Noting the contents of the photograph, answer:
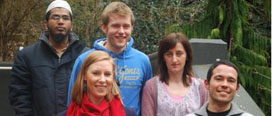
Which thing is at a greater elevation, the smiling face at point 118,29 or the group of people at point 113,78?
the smiling face at point 118,29

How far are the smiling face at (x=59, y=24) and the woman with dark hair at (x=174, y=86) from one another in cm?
95

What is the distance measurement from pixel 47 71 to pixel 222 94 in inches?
63.3

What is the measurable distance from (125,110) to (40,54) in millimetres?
1139

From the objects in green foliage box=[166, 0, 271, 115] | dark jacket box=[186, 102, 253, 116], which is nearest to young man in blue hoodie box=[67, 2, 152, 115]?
dark jacket box=[186, 102, 253, 116]

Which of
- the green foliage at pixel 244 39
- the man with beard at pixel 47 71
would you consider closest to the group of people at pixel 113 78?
the man with beard at pixel 47 71

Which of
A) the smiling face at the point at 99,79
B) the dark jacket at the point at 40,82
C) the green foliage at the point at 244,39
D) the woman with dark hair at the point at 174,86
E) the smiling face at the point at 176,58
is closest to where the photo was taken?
the smiling face at the point at 99,79

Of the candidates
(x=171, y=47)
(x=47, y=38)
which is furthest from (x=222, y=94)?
(x=47, y=38)

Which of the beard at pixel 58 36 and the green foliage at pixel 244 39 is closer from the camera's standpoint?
the beard at pixel 58 36

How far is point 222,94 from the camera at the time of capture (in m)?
3.22

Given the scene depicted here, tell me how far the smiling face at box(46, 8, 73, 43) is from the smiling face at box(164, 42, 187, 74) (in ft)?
3.31

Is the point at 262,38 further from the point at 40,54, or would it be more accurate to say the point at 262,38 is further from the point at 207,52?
the point at 40,54

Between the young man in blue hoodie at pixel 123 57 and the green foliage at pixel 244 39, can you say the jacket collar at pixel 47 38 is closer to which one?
the young man in blue hoodie at pixel 123 57

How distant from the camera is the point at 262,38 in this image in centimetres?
627

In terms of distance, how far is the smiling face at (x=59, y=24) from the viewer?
4000mm
